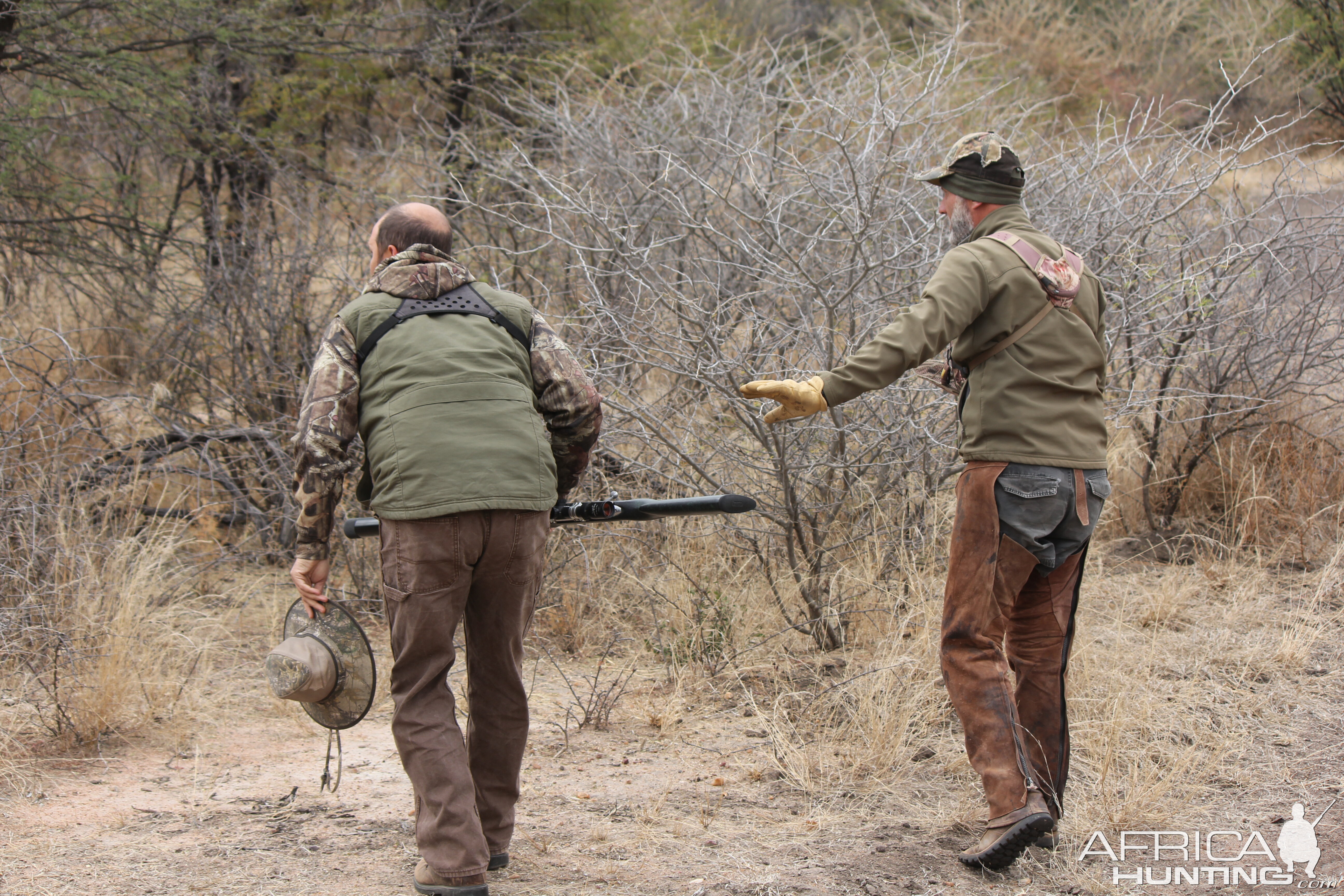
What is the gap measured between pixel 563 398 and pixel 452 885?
1.28 meters

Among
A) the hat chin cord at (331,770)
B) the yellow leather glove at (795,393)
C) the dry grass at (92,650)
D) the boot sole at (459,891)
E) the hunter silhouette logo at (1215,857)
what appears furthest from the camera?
the dry grass at (92,650)

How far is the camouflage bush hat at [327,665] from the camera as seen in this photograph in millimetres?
2871

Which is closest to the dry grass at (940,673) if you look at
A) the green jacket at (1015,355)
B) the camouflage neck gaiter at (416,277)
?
the green jacket at (1015,355)

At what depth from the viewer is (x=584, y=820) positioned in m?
3.53

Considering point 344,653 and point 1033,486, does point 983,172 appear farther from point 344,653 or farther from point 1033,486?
point 344,653

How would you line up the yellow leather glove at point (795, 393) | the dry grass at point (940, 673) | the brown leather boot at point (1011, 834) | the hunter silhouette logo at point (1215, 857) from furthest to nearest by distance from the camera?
the dry grass at point (940, 673) → the hunter silhouette logo at point (1215, 857) → the brown leather boot at point (1011, 834) → the yellow leather glove at point (795, 393)

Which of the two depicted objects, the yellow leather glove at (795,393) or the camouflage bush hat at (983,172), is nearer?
the yellow leather glove at (795,393)

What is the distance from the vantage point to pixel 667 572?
5.41 m

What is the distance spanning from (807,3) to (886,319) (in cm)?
1524

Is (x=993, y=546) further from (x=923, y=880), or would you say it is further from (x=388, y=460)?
(x=388, y=460)

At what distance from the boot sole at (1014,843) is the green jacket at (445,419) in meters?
1.48

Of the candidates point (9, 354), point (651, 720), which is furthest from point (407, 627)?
point (9, 354)

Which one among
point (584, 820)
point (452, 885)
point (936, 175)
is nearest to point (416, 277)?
point (936, 175)

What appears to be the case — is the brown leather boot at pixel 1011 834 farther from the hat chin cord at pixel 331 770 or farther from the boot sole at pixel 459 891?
the hat chin cord at pixel 331 770
